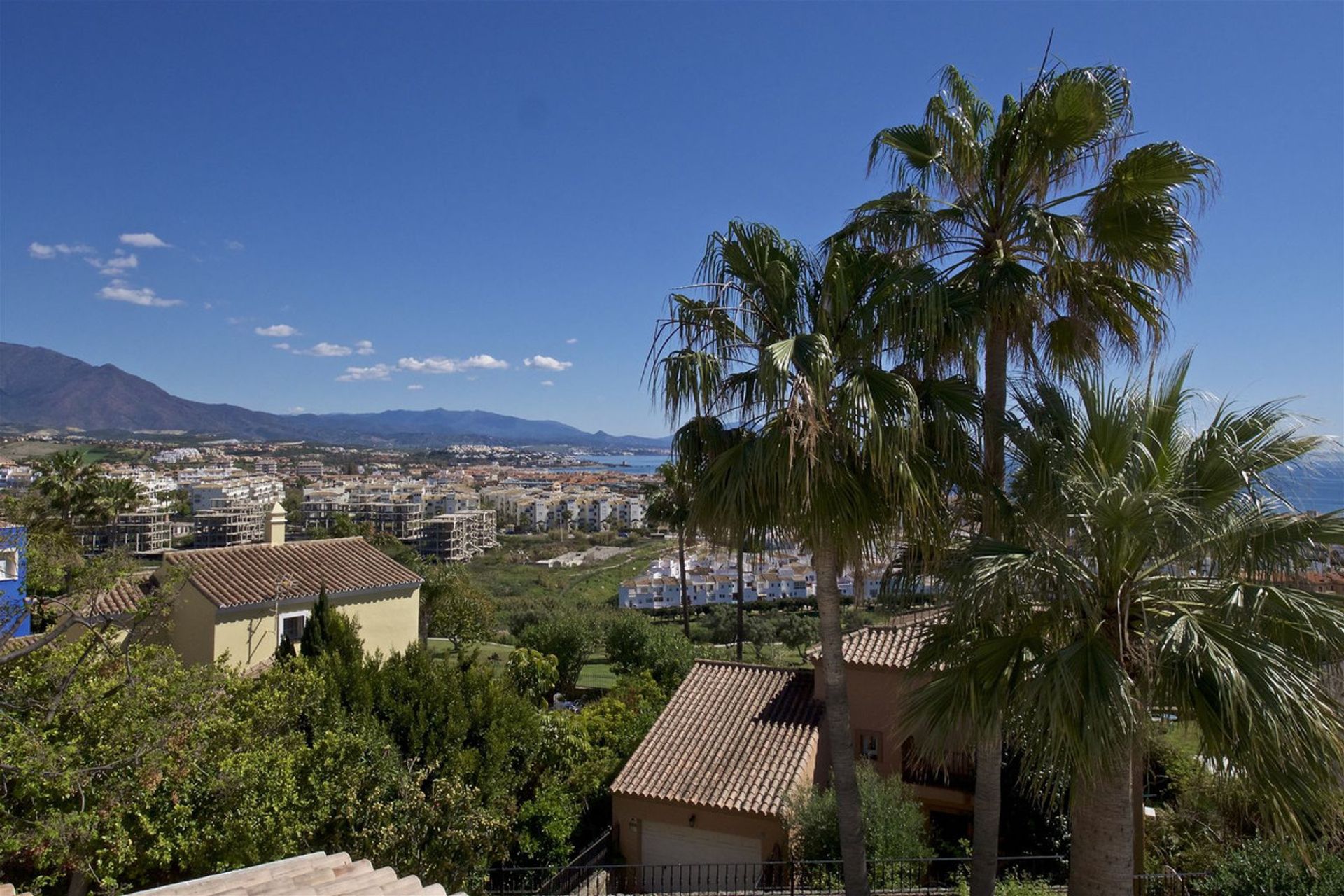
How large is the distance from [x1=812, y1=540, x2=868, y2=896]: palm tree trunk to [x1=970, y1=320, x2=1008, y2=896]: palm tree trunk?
0.93 metres

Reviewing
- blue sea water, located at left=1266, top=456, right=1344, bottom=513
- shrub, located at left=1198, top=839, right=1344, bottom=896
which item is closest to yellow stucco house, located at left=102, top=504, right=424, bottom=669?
shrub, located at left=1198, top=839, right=1344, bottom=896

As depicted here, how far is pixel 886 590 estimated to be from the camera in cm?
658

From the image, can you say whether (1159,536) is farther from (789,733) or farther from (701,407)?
(789,733)

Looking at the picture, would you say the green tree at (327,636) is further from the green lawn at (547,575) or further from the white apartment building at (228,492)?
the white apartment building at (228,492)

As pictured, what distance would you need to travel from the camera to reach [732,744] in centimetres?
1427

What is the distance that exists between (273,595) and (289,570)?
1.43m

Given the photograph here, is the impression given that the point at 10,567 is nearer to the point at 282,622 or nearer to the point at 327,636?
the point at 327,636

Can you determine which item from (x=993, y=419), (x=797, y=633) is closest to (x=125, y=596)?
(x=993, y=419)

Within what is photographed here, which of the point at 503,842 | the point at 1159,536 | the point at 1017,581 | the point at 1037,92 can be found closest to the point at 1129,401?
the point at 1159,536

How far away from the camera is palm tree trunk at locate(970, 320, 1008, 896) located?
6.36 meters

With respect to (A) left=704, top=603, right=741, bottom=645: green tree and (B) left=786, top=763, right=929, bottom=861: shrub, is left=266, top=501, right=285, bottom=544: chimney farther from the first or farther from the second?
(A) left=704, top=603, right=741, bottom=645: green tree

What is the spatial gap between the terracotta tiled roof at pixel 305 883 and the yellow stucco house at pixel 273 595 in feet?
29.6

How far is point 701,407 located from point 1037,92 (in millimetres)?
3903

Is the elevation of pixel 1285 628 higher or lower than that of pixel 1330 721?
higher
